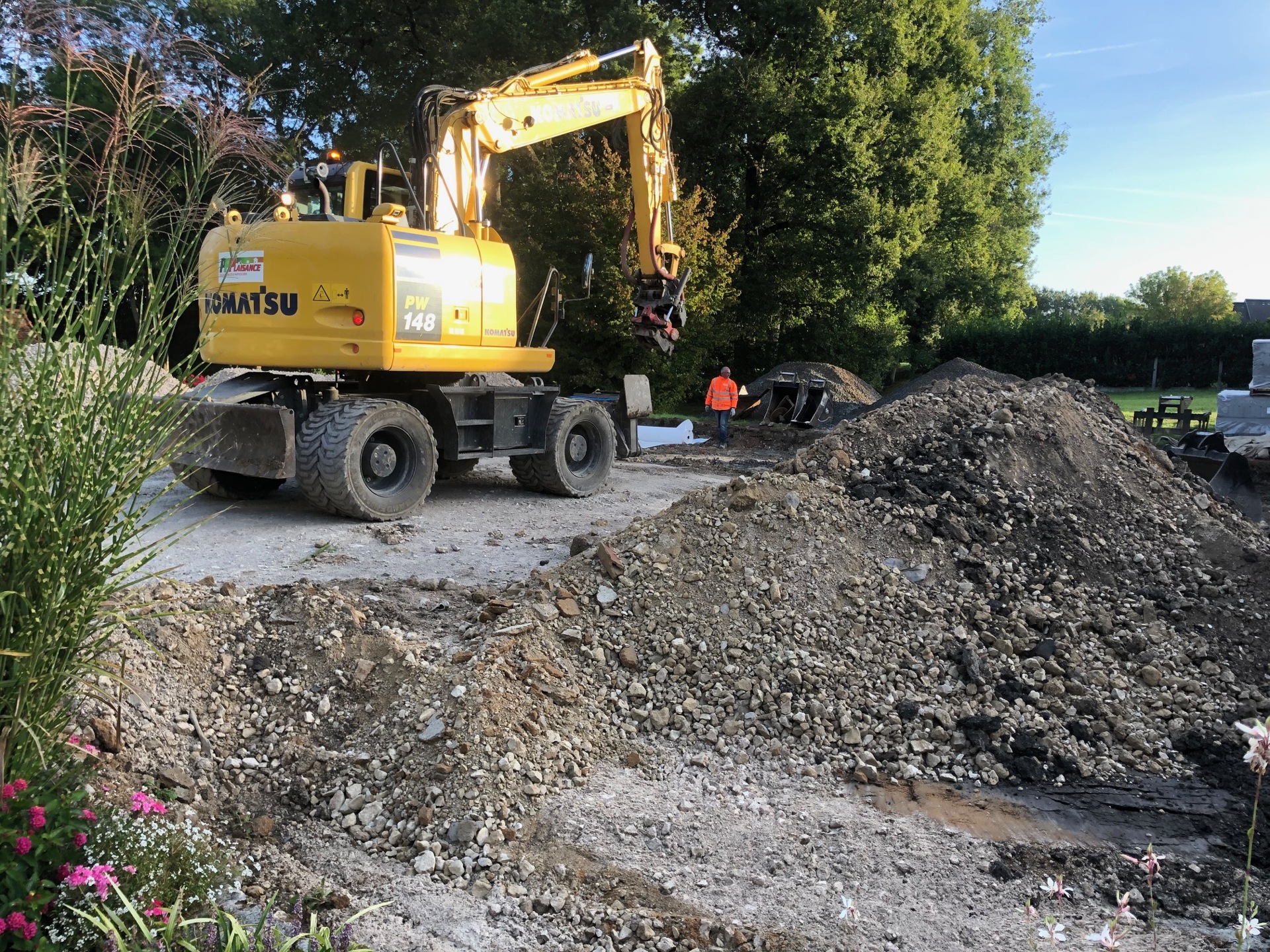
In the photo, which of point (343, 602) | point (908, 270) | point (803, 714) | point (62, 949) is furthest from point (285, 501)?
point (908, 270)

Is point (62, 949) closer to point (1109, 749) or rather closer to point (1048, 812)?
point (1048, 812)

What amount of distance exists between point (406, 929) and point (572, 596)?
237 cm

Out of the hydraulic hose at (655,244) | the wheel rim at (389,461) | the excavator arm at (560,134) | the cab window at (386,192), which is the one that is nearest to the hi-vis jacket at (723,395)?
the excavator arm at (560,134)

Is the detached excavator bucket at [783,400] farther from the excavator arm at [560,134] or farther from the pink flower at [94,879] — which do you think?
the pink flower at [94,879]

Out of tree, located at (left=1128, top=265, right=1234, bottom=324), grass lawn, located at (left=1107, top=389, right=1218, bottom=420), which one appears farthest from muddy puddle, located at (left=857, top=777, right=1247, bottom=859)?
tree, located at (left=1128, top=265, right=1234, bottom=324)

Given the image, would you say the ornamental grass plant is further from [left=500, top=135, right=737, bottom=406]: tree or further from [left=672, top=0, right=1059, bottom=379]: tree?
[left=672, top=0, right=1059, bottom=379]: tree

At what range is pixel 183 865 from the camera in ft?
9.07

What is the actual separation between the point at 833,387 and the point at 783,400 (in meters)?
1.08

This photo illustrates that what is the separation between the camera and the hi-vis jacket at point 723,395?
1528cm

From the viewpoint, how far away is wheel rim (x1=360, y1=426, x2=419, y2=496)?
7.84 meters

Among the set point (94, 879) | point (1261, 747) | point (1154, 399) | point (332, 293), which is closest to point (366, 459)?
point (332, 293)

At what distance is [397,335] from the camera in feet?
25.4

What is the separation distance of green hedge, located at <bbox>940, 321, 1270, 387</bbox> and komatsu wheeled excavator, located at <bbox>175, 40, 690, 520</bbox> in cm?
2590

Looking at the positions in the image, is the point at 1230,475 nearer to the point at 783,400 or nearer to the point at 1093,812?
the point at 1093,812
